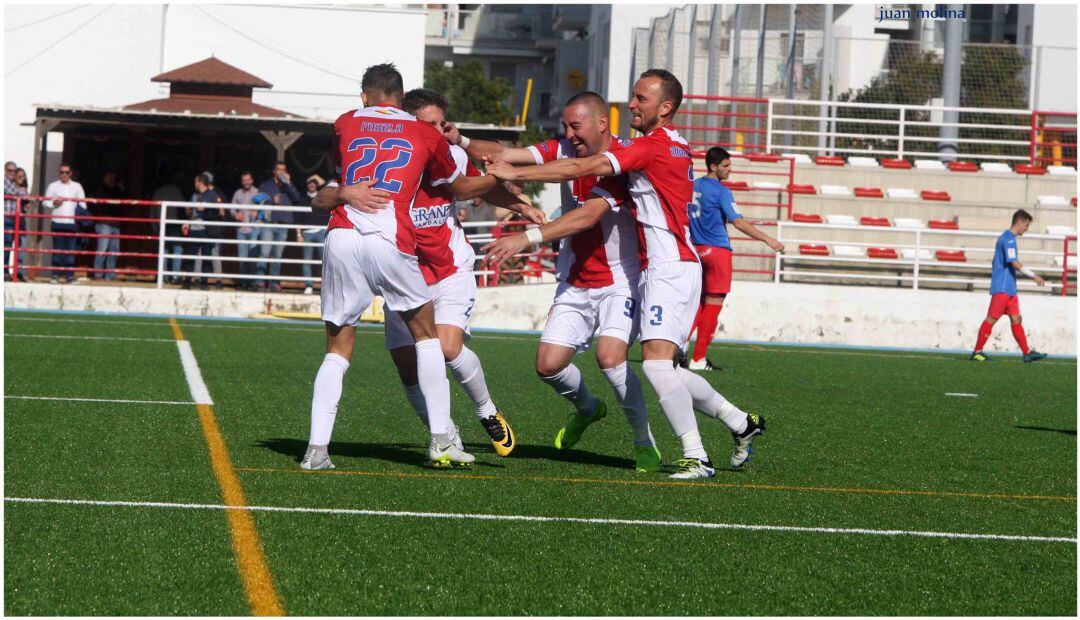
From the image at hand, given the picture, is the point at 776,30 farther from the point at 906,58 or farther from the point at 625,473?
the point at 625,473

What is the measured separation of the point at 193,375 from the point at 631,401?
5427mm

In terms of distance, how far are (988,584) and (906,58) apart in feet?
90.6

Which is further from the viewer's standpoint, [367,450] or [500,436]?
[367,450]

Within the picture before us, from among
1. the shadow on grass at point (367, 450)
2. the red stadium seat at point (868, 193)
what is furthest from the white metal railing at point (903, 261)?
the shadow on grass at point (367, 450)

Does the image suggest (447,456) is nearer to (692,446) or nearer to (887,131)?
(692,446)

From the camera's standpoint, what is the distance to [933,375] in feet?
50.8

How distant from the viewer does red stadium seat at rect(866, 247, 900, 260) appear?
25078 millimetres

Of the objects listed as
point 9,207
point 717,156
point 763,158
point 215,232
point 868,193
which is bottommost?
point 215,232

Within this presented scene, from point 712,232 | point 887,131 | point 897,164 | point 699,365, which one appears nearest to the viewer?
point 712,232

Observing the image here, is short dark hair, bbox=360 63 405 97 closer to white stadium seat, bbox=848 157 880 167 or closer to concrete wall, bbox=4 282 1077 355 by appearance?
concrete wall, bbox=4 282 1077 355

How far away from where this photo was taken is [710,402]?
735 centimetres

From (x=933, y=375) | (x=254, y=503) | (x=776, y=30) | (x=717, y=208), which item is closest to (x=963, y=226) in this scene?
(x=776, y=30)

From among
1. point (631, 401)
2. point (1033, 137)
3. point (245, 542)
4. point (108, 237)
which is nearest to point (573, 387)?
point (631, 401)

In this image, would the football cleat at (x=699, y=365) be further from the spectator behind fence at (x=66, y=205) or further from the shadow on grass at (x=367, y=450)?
the spectator behind fence at (x=66, y=205)
